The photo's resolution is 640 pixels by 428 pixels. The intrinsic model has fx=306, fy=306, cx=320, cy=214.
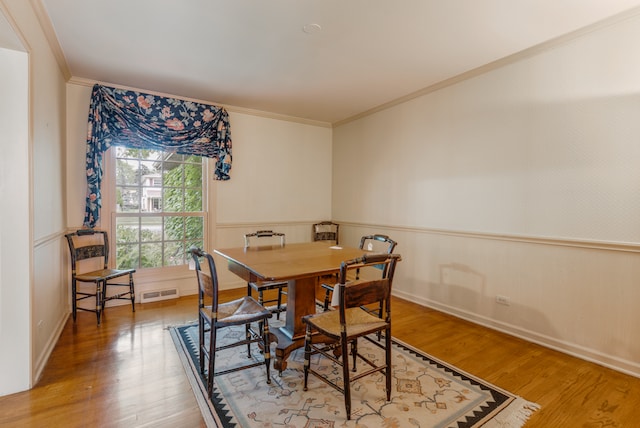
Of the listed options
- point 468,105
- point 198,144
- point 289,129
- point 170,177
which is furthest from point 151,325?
point 468,105

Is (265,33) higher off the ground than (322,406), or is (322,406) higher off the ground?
(265,33)

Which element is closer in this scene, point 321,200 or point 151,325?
point 151,325

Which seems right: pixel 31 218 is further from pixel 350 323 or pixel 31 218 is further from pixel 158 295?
pixel 350 323

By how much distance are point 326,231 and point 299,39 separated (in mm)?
2977

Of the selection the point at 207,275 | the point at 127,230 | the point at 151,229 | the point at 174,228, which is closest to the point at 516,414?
the point at 207,275

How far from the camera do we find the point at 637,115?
218 centimetres

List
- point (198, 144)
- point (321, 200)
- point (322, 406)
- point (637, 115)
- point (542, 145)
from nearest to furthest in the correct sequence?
point (322, 406)
point (637, 115)
point (542, 145)
point (198, 144)
point (321, 200)

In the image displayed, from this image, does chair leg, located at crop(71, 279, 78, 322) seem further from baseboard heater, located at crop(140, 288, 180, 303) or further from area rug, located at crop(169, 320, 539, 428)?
area rug, located at crop(169, 320, 539, 428)

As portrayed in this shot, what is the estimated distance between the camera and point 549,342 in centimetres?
262

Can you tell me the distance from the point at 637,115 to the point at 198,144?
13.8 feet

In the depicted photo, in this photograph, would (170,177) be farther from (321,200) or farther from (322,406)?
(322,406)

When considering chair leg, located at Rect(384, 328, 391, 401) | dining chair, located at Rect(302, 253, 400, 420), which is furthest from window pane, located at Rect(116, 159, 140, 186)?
chair leg, located at Rect(384, 328, 391, 401)

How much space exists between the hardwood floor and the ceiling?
2540 mm

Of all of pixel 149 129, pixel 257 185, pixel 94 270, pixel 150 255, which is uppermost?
pixel 149 129
